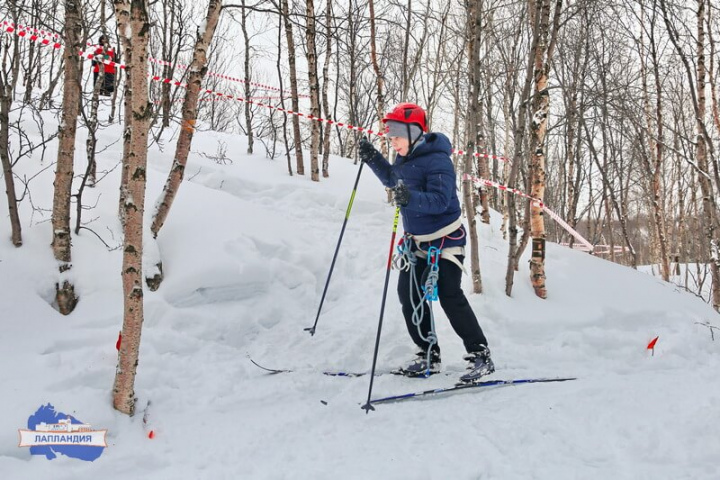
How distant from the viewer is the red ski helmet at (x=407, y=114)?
139 inches

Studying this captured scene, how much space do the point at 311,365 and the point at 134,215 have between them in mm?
1826

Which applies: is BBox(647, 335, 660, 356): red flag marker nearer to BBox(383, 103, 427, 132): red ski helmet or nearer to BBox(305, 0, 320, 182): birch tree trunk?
BBox(383, 103, 427, 132): red ski helmet

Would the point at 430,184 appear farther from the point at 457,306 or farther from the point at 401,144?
the point at 457,306

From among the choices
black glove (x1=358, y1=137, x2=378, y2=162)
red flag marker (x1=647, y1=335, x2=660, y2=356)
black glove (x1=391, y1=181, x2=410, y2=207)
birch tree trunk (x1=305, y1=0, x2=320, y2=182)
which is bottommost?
red flag marker (x1=647, y1=335, x2=660, y2=356)

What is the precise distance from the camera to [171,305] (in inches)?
148

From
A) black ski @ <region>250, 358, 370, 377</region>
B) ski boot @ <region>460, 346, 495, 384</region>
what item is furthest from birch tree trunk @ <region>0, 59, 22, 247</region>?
ski boot @ <region>460, 346, 495, 384</region>

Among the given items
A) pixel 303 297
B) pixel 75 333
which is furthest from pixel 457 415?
pixel 75 333

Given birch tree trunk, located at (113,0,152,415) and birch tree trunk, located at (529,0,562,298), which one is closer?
birch tree trunk, located at (113,0,152,415)

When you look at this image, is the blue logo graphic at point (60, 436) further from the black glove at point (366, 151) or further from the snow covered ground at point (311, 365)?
the black glove at point (366, 151)

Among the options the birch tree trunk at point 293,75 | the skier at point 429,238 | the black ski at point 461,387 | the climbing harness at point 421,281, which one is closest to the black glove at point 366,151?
the skier at point 429,238

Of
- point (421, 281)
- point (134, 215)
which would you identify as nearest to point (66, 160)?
point (134, 215)

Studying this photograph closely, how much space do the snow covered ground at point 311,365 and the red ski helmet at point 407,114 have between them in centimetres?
194

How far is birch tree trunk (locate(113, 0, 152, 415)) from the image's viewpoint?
251 centimetres

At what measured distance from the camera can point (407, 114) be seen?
353cm
